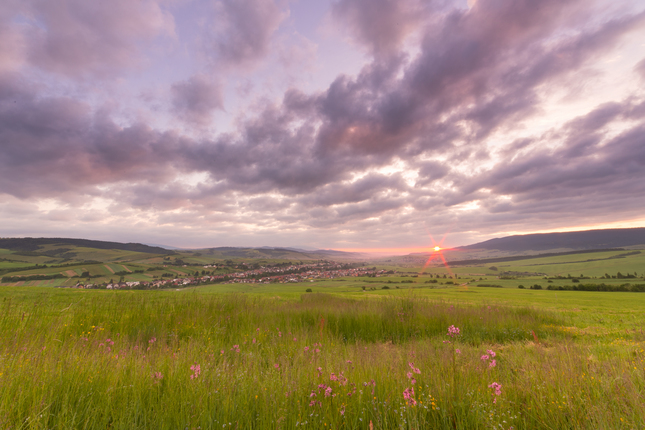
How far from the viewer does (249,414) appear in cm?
324

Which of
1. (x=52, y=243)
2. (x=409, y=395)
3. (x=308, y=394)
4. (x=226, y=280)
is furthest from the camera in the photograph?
(x=52, y=243)

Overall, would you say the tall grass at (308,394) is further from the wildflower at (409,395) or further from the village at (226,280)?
the village at (226,280)

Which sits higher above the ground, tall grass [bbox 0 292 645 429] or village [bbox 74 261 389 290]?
tall grass [bbox 0 292 645 429]

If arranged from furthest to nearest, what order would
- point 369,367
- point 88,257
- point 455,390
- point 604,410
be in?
point 88,257 < point 369,367 < point 455,390 < point 604,410

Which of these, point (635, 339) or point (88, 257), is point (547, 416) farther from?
point (88, 257)

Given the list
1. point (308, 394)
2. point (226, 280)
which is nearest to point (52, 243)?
point (226, 280)

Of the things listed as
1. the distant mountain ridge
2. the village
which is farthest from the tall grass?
the distant mountain ridge

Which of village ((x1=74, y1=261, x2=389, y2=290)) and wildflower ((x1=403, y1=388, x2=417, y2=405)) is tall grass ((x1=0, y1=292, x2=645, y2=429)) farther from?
village ((x1=74, y1=261, x2=389, y2=290))

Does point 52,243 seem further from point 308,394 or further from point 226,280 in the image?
point 308,394

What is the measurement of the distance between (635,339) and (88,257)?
606ft

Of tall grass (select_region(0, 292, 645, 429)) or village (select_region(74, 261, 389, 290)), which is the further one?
village (select_region(74, 261, 389, 290))

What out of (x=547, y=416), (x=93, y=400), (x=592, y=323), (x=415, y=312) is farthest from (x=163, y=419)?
(x=592, y=323)

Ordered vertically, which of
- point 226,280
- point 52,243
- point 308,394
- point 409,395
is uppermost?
point 52,243

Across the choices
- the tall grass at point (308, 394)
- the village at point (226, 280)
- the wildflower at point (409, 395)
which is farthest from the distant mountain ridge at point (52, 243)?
the wildflower at point (409, 395)
